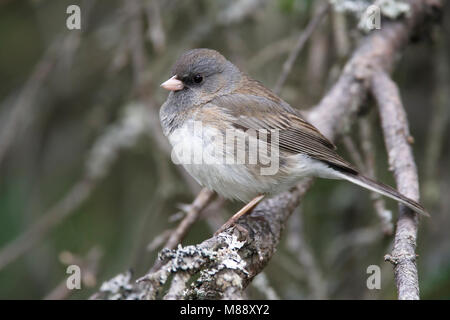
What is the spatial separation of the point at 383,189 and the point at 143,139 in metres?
1.80

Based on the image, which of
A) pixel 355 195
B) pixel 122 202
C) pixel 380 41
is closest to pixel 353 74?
pixel 380 41

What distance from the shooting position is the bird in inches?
96.4

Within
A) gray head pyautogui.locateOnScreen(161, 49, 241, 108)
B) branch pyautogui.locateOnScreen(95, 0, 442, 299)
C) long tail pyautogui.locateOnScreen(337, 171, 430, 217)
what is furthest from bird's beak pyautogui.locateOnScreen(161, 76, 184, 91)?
long tail pyautogui.locateOnScreen(337, 171, 430, 217)

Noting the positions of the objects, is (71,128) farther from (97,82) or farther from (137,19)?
(137,19)

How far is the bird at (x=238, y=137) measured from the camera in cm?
245

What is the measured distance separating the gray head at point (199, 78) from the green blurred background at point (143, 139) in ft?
0.62

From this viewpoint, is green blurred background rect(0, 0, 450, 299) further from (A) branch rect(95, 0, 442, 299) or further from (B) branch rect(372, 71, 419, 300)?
(B) branch rect(372, 71, 419, 300)

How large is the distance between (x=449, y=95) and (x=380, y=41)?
646 millimetres

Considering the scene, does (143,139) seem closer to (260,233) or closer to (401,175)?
(260,233)

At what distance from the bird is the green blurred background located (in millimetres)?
309

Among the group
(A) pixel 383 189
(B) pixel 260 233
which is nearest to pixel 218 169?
(B) pixel 260 233

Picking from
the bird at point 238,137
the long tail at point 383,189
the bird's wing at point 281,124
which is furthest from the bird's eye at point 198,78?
the long tail at point 383,189

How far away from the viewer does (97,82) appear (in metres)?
3.85

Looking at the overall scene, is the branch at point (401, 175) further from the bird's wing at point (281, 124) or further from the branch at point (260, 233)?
the bird's wing at point (281, 124)
